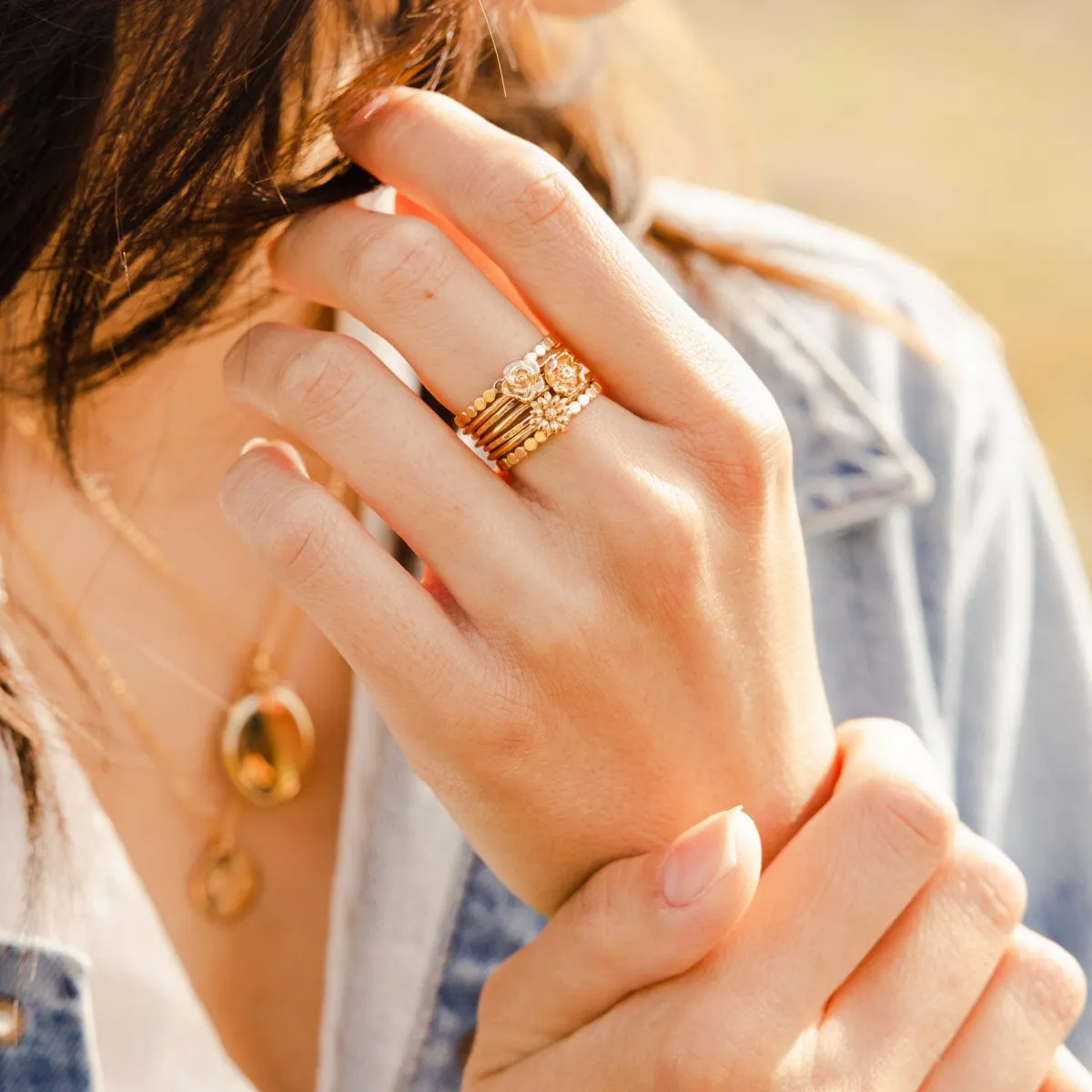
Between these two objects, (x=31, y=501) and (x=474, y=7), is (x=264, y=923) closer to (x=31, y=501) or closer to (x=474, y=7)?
(x=31, y=501)

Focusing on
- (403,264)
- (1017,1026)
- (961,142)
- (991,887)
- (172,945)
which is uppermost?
(403,264)

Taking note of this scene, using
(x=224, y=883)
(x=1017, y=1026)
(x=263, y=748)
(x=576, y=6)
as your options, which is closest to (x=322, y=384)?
(x=576, y=6)

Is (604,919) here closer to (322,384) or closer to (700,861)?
(700,861)

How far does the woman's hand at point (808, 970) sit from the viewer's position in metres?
0.89

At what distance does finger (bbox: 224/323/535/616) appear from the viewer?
0.86 m

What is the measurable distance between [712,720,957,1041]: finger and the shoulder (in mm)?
581

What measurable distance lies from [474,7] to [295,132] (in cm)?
20

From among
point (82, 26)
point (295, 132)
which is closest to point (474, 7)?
point (295, 132)

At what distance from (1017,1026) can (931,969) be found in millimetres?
108

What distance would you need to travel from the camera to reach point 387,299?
2.85 feet

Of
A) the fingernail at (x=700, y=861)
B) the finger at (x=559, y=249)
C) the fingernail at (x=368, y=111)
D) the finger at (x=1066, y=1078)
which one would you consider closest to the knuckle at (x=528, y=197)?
the finger at (x=559, y=249)

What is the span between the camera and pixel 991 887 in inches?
38.6

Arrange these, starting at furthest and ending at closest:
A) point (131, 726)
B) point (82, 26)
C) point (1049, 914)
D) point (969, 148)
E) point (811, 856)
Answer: point (969, 148) → point (1049, 914) → point (131, 726) → point (811, 856) → point (82, 26)

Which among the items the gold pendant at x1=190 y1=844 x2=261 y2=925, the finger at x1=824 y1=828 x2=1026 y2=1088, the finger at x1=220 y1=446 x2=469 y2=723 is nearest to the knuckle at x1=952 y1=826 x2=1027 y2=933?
the finger at x1=824 y1=828 x2=1026 y2=1088
